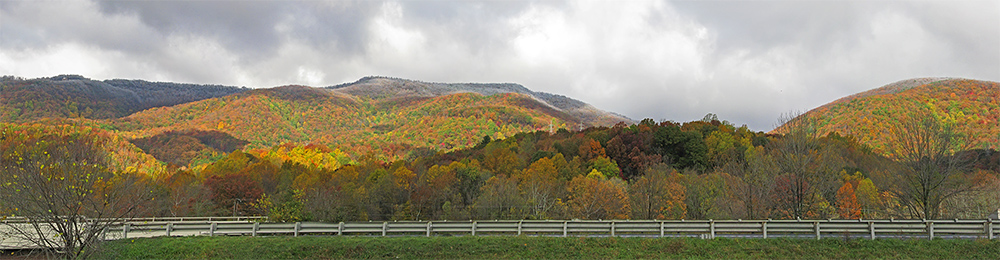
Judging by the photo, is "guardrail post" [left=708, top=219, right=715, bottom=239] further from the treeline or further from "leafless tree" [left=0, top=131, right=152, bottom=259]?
"leafless tree" [left=0, top=131, right=152, bottom=259]

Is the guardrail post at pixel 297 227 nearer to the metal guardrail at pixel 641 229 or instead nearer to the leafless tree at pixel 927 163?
the metal guardrail at pixel 641 229

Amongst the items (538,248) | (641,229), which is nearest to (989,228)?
(641,229)

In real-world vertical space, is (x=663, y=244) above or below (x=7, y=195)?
below

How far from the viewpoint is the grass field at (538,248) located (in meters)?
25.7

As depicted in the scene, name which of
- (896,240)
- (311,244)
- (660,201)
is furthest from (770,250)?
(660,201)

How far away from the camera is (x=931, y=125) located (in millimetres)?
34656

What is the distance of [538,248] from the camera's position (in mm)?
27625

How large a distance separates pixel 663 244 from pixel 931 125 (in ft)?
64.4

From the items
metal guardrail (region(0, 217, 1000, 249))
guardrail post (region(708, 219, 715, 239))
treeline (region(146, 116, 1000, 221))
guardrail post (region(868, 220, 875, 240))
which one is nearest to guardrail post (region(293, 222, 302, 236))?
metal guardrail (region(0, 217, 1000, 249))

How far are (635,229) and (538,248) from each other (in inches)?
210

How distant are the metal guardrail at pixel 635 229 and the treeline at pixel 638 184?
737 centimetres

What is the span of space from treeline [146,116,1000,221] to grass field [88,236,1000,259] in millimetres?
9548

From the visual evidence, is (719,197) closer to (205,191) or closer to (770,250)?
(770,250)

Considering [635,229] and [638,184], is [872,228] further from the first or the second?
[638,184]
